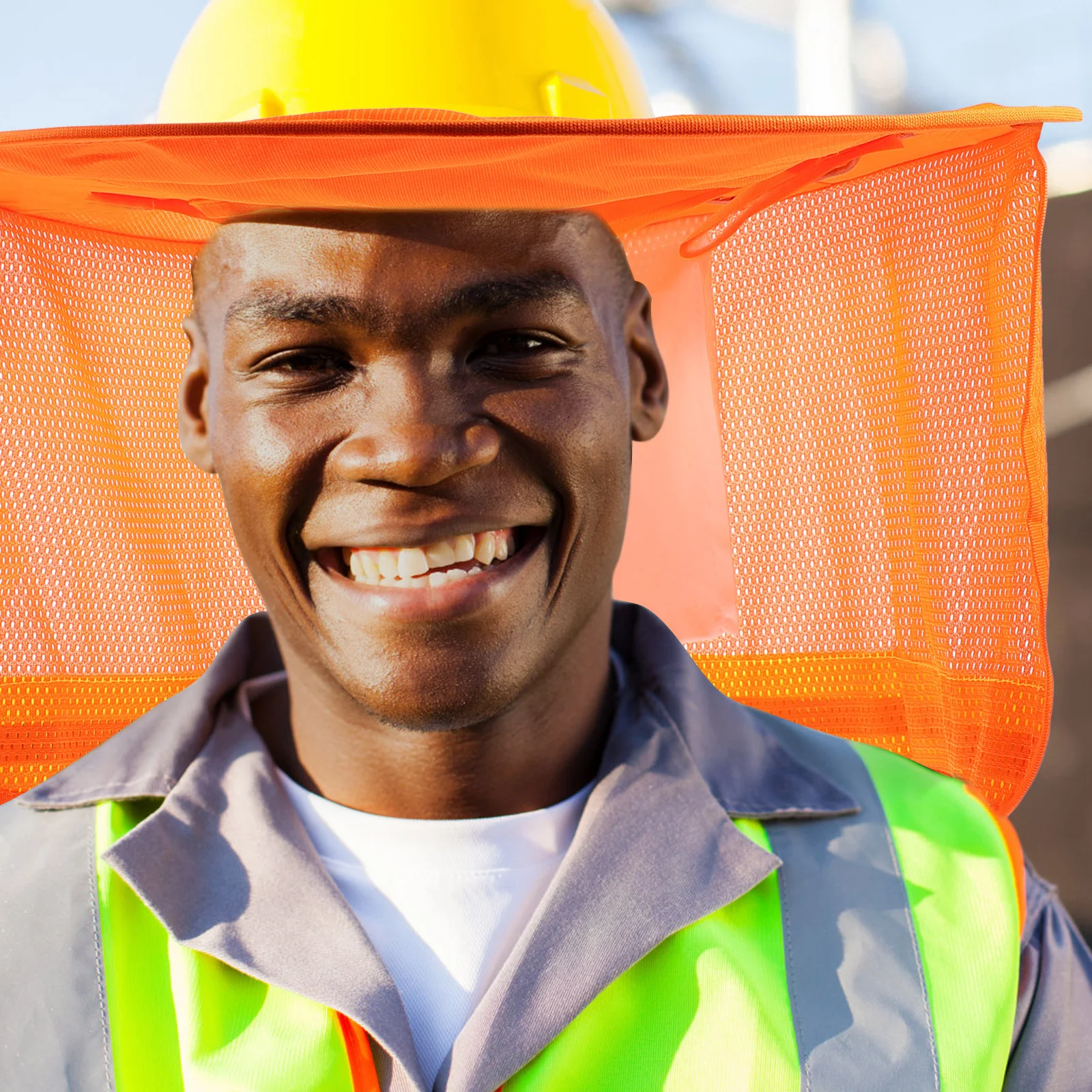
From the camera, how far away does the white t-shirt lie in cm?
131

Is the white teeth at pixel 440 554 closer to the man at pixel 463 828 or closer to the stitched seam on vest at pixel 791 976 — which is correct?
the man at pixel 463 828

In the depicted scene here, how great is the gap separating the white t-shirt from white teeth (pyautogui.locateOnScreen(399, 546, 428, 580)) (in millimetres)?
317

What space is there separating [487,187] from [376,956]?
79cm

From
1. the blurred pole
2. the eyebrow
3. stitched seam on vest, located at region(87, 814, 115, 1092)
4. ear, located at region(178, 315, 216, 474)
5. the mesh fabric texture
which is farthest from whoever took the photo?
the blurred pole

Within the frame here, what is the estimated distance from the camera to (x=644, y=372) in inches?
64.4

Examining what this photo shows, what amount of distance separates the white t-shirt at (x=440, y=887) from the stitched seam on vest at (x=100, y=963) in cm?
26

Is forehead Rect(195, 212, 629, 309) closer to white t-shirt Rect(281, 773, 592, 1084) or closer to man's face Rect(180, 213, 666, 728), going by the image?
man's face Rect(180, 213, 666, 728)

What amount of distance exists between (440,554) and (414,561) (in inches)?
1.2

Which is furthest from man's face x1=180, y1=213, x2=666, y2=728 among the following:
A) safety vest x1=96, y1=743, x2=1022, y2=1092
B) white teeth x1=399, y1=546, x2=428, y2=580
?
safety vest x1=96, y1=743, x2=1022, y2=1092

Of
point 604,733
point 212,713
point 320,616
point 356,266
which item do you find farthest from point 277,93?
point 604,733

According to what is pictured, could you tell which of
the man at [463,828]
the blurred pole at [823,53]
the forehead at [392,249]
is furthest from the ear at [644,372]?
the blurred pole at [823,53]

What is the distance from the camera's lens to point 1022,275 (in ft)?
4.52

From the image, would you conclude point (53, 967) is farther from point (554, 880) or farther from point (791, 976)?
point (791, 976)

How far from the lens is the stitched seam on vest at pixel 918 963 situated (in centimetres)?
126
